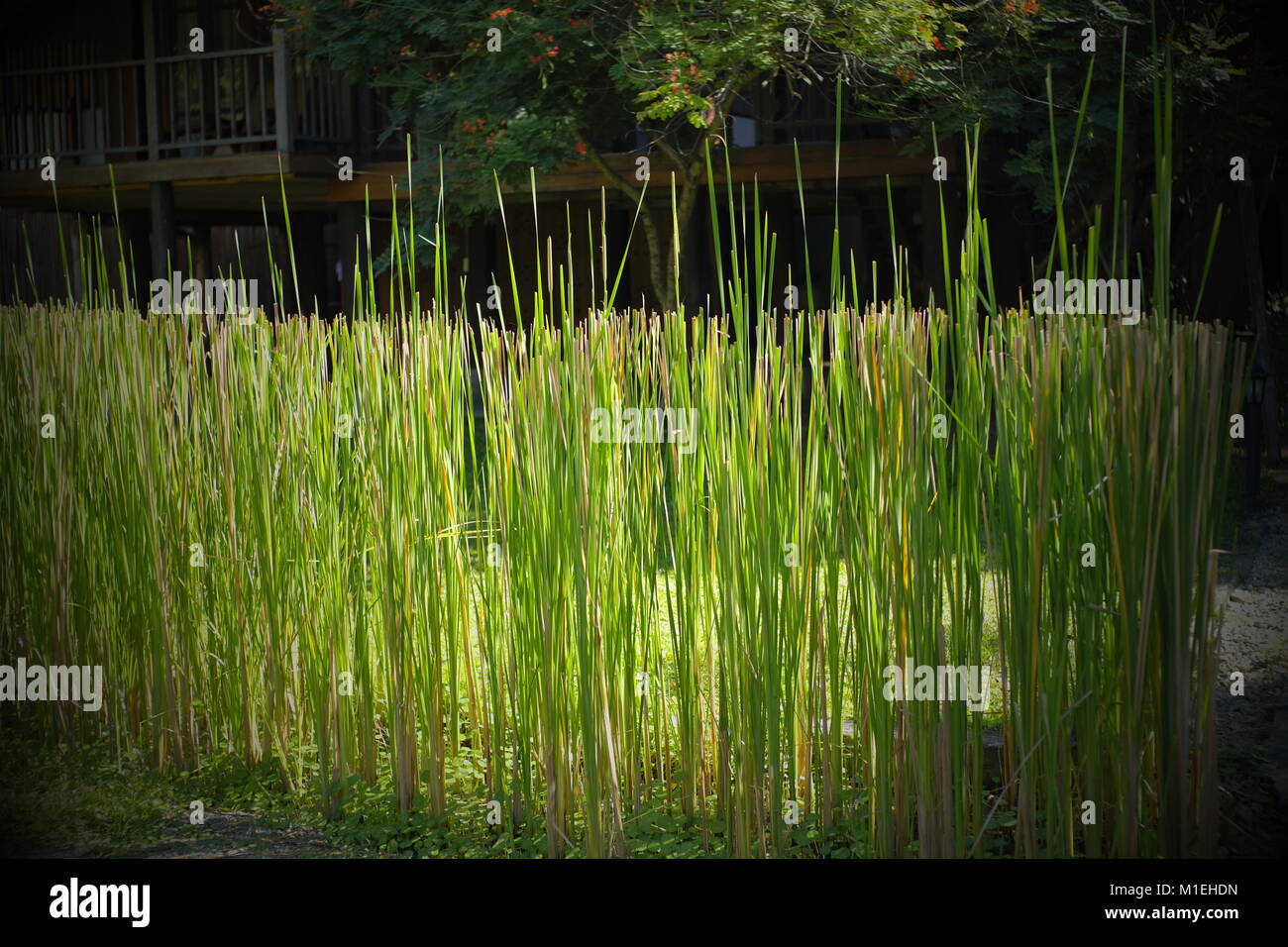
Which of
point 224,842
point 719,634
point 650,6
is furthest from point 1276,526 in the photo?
point 224,842

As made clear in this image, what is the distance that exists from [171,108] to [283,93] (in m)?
0.94

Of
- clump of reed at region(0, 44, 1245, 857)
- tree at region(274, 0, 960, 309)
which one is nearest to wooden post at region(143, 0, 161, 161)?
→ tree at region(274, 0, 960, 309)

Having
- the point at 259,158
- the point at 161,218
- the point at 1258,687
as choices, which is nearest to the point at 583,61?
the point at 259,158

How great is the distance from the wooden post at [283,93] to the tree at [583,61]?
105 cm

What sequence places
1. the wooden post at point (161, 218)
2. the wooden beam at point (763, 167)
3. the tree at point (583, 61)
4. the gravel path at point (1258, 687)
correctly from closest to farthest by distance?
1. the gravel path at point (1258, 687)
2. the tree at point (583, 61)
3. the wooden beam at point (763, 167)
4. the wooden post at point (161, 218)

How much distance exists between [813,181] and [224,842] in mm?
6740

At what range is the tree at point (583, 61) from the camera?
565 centimetres

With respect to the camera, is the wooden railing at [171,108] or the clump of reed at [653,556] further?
the wooden railing at [171,108]

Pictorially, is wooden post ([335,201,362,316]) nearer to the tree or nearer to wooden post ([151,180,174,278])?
wooden post ([151,180,174,278])

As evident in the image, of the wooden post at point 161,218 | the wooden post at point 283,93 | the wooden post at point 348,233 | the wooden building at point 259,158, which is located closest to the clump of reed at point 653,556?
the wooden building at point 259,158

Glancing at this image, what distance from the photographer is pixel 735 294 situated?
2.04 metres

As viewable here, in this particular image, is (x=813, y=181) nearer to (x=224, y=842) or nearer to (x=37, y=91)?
(x=37, y=91)

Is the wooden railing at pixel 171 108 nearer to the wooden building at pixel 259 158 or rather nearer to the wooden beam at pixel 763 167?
the wooden building at pixel 259 158

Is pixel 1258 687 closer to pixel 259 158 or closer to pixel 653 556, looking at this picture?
pixel 653 556
